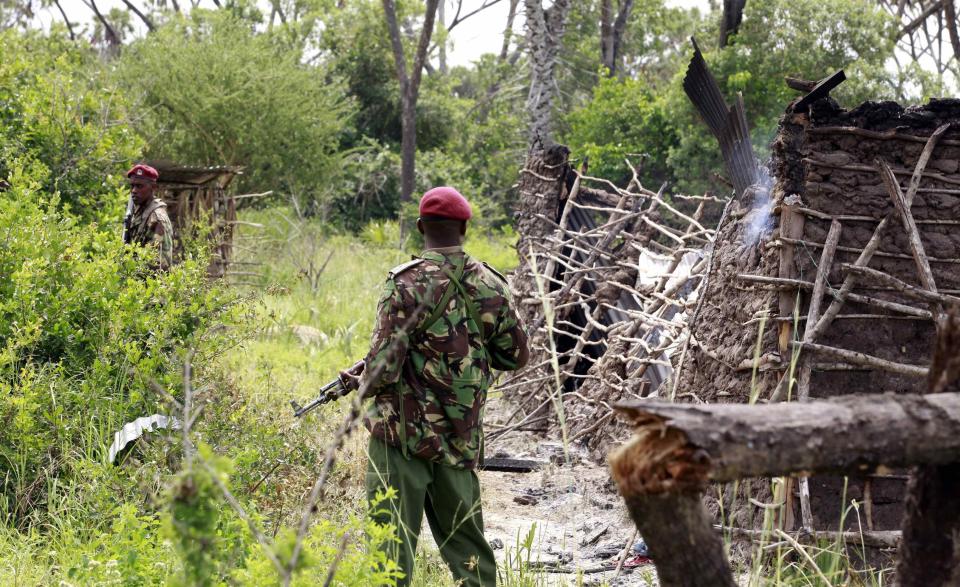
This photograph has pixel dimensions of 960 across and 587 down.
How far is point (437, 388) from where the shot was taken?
3.74 m

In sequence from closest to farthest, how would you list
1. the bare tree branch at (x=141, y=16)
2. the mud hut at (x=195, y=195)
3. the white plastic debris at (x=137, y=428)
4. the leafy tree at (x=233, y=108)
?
the white plastic debris at (x=137, y=428) → the mud hut at (x=195, y=195) → the leafy tree at (x=233, y=108) → the bare tree branch at (x=141, y=16)

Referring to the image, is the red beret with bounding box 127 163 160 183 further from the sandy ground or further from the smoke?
the smoke

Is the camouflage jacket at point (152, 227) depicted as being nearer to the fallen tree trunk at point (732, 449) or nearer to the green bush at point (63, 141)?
the green bush at point (63, 141)

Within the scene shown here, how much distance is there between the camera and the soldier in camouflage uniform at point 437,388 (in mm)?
3684

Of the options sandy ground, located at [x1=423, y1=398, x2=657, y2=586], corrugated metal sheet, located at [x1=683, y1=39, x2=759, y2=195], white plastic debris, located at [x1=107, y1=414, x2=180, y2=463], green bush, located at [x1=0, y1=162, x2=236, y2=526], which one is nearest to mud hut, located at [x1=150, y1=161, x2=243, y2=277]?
green bush, located at [x1=0, y1=162, x2=236, y2=526]

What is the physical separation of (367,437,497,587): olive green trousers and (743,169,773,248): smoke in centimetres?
198

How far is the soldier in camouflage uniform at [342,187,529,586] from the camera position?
3.68m

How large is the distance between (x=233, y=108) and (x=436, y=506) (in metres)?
15.4

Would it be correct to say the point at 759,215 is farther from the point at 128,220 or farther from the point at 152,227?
the point at 128,220

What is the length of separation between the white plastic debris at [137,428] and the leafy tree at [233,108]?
12670mm

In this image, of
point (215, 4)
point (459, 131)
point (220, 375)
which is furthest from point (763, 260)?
point (215, 4)

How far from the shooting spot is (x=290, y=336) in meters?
10.3

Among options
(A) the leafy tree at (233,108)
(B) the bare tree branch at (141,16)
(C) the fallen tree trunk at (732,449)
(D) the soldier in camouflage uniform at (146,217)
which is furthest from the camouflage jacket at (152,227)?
(B) the bare tree branch at (141,16)

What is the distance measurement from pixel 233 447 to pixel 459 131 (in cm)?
2174
